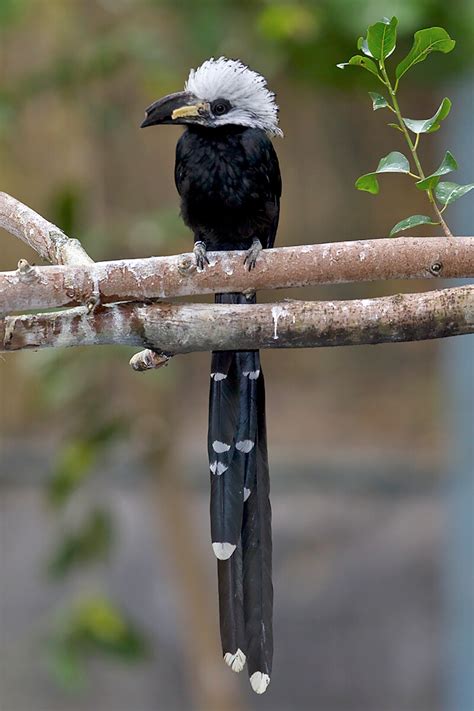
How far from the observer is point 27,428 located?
198 inches

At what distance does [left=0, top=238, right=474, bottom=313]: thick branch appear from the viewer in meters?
1.21

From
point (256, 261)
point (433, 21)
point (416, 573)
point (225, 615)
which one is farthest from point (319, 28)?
point (416, 573)

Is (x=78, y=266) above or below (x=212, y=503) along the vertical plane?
above

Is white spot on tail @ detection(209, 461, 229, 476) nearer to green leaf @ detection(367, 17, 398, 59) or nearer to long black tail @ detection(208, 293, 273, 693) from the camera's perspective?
long black tail @ detection(208, 293, 273, 693)

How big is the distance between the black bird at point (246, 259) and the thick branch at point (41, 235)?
0.55 ft

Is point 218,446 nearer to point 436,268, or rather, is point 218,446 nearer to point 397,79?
point 436,268

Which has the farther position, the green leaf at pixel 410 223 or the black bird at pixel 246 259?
the black bird at pixel 246 259

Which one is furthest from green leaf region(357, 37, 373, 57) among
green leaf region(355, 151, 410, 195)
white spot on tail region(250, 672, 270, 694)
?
white spot on tail region(250, 672, 270, 694)

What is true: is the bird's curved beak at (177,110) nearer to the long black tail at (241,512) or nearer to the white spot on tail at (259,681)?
the long black tail at (241,512)

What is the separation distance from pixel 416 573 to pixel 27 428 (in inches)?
78.9

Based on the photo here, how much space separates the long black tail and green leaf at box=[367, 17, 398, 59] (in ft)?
1.58

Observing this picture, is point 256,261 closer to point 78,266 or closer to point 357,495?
point 78,266

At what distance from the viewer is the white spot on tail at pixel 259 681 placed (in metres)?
1.30

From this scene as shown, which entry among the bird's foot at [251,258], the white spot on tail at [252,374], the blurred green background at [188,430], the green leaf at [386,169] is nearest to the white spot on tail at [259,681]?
the white spot on tail at [252,374]
